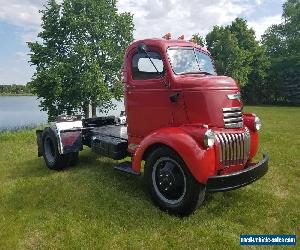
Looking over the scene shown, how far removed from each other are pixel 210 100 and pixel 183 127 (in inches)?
25.8

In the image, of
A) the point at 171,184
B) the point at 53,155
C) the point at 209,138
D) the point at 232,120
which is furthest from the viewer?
the point at 53,155

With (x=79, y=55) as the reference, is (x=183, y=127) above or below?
below

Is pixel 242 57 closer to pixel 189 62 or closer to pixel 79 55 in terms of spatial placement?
pixel 79 55

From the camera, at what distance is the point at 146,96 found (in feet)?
22.0

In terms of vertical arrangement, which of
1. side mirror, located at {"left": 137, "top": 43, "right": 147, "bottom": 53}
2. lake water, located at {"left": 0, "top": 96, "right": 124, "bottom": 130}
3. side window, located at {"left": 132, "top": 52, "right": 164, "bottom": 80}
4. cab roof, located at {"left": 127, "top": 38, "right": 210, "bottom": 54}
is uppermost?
cab roof, located at {"left": 127, "top": 38, "right": 210, "bottom": 54}

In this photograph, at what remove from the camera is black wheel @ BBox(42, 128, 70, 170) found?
8.70 m

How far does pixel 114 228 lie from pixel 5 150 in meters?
8.01

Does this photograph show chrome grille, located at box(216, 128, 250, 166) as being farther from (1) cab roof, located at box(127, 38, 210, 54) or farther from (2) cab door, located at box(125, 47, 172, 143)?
(1) cab roof, located at box(127, 38, 210, 54)

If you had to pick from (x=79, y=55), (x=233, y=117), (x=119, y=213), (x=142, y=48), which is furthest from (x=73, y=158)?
(x=79, y=55)

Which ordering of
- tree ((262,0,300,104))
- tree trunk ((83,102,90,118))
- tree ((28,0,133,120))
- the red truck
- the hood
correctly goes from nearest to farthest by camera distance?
the red truck, the hood, tree ((28,0,133,120)), tree trunk ((83,102,90,118)), tree ((262,0,300,104))

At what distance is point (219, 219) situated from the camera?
5535 mm

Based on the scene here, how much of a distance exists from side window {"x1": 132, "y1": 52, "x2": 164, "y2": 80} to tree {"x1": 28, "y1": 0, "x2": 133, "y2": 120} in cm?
1734

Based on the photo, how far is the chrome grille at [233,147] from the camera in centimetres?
564

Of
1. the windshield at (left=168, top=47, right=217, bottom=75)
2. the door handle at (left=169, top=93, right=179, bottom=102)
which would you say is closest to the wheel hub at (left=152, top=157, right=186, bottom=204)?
the door handle at (left=169, top=93, right=179, bottom=102)
